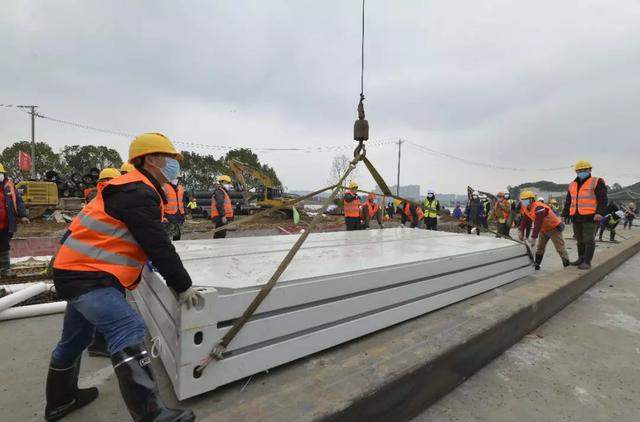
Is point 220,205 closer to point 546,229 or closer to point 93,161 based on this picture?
point 546,229

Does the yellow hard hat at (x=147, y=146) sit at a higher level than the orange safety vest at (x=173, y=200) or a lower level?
higher

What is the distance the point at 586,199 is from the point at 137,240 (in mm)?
5404

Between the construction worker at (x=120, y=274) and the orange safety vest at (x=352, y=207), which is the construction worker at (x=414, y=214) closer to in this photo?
the orange safety vest at (x=352, y=207)

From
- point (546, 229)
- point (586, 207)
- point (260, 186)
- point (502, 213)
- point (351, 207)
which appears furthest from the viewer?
point (260, 186)

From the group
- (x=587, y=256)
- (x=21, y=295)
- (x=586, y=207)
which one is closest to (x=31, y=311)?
(x=21, y=295)

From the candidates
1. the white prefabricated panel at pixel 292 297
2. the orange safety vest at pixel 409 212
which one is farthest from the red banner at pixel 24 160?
the white prefabricated panel at pixel 292 297


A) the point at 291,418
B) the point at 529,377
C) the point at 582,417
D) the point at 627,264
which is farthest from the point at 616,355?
the point at 627,264

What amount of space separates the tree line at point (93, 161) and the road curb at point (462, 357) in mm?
34780

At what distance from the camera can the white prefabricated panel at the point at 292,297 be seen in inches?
60.2

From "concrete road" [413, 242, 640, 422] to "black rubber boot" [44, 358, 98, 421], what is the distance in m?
1.72

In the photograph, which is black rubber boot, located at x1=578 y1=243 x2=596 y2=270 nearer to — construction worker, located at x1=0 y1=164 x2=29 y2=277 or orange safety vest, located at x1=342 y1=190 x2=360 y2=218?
orange safety vest, located at x1=342 y1=190 x2=360 y2=218

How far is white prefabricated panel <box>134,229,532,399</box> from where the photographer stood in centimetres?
153

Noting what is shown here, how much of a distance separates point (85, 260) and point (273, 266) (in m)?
1.02

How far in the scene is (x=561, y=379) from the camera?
2.11m
